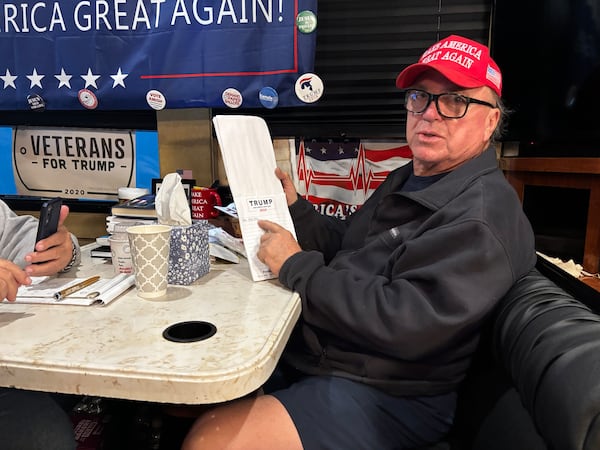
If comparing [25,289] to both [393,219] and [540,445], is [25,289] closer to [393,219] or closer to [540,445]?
[393,219]

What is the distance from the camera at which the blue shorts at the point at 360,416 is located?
1011 mm

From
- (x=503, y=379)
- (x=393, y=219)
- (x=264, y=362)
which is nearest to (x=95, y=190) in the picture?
(x=393, y=219)

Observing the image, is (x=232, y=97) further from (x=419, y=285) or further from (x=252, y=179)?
(x=419, y=285)

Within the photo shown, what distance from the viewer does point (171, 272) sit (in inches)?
46.5

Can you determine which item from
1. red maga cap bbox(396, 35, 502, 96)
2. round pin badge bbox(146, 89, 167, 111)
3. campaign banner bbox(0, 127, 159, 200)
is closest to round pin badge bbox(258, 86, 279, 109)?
round pin badge bbox(146, 89, 167, 111)

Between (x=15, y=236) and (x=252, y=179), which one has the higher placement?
(x=252, y=179)

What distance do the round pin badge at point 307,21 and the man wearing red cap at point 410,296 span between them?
66cm

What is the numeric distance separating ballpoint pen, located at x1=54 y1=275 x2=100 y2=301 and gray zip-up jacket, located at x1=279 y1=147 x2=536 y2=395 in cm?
49

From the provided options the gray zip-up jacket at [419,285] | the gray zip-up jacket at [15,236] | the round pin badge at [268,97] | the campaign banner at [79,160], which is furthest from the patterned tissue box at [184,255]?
the campaign banner at [79,160]

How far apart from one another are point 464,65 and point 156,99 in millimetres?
1319

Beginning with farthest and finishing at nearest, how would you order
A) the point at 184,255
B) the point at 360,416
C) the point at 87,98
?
the point at 87,98 < the point at 184,255 < the point at 360,416

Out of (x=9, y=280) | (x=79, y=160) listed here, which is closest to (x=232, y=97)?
(x=79, y=160)

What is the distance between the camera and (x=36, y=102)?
2107mm

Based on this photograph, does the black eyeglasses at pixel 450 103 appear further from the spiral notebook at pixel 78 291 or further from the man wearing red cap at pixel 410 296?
the spiral notebook at pixel 78 291
